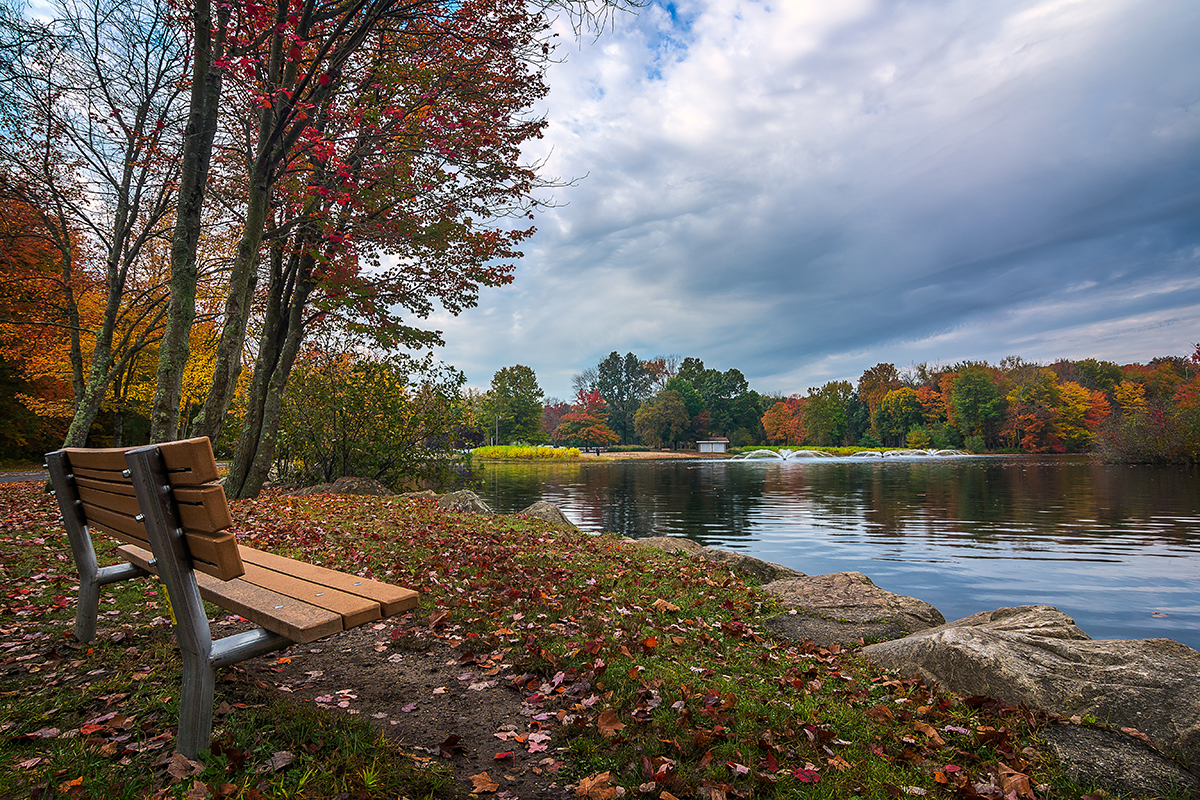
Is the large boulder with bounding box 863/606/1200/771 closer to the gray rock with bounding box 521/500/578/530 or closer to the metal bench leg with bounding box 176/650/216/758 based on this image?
the metal bench leg with bounding box 176/650/216/758

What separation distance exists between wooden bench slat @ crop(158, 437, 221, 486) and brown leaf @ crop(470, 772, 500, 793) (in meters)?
1.57

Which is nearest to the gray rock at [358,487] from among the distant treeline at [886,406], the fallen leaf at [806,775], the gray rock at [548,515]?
the gray rock at [548,515]

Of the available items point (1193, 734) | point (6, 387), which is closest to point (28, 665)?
point (1193, 734)

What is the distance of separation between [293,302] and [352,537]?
716cm

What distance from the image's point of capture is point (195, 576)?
226 cm

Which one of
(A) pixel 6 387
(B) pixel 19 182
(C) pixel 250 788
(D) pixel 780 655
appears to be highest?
(B) pixel 19 182

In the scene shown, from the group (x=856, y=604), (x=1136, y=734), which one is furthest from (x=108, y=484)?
(x=856, y=604)

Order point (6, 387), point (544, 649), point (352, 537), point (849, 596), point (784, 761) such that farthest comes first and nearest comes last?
1. point (6, 387)
2. point (352, 537)
3. point (849, 596)
4. point (544, 649)
5. point (784, 761)

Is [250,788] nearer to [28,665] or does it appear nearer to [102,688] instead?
[102,688]

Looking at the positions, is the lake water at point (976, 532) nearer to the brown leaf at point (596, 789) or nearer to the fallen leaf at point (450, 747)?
the brown leaf at point (596, 789)

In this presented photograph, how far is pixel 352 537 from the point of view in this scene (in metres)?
7.01

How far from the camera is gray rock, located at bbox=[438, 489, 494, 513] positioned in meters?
11.4

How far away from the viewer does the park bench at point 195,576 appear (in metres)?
1.94

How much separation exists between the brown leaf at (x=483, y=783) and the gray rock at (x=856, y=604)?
140 inches
